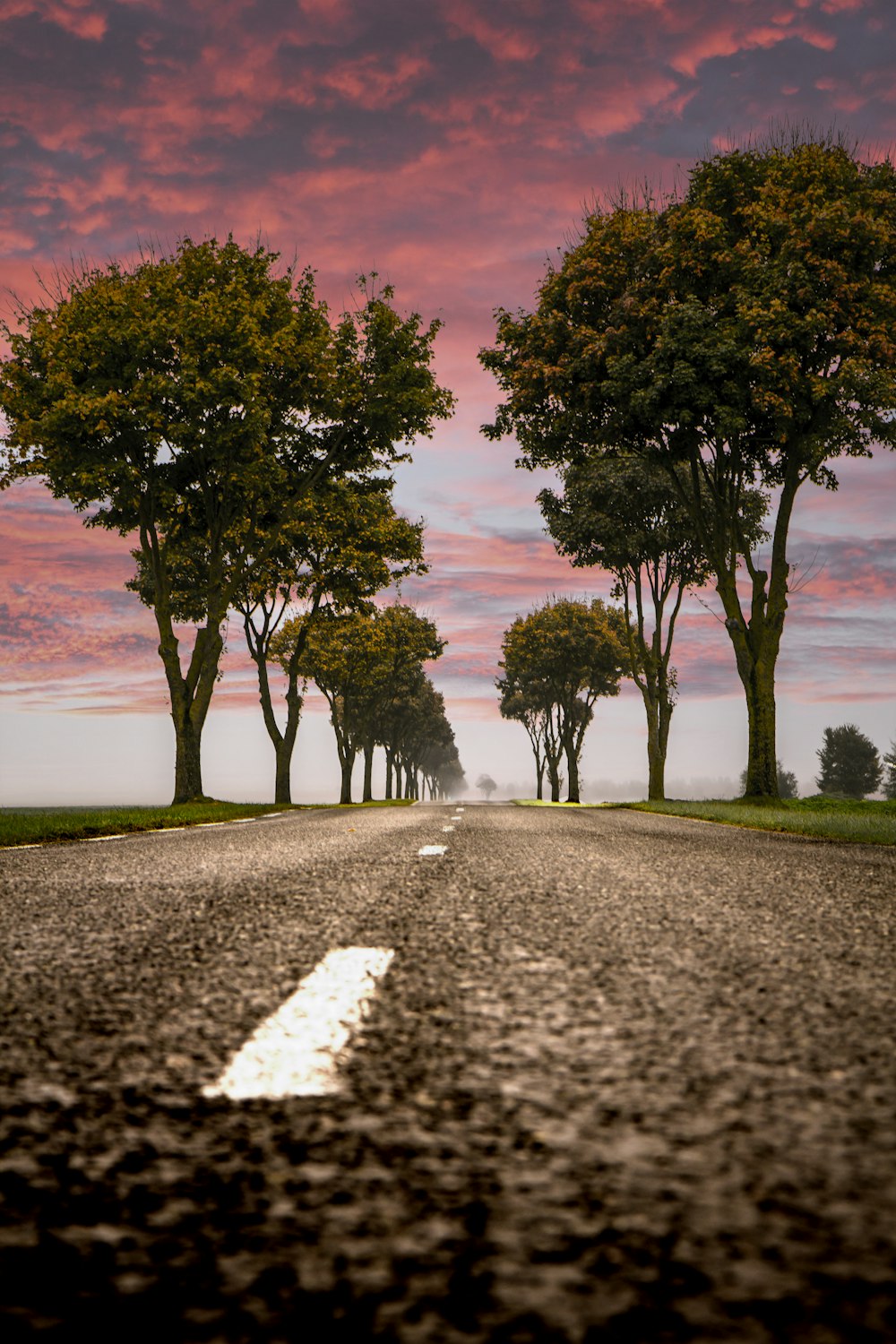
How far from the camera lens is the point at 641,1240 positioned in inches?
42.3

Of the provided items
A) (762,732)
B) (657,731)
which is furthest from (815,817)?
(657,731)

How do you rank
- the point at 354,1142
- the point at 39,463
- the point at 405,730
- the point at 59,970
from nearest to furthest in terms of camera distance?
the point at 354,1142, the point at 59,970, the point at 39,463, the point at 405,730

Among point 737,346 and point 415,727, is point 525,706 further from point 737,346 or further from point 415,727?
point 737,346

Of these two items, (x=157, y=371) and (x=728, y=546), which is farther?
(x=728, y=546)

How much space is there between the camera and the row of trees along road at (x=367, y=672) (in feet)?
115

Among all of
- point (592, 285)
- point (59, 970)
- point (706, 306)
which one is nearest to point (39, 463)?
point (592, 285)

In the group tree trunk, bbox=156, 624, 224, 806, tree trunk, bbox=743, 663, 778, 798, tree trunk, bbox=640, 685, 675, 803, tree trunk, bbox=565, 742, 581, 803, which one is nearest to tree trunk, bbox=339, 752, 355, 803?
tree trunk, bbox=565, 742, 581, 803

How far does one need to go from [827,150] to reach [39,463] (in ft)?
64.4

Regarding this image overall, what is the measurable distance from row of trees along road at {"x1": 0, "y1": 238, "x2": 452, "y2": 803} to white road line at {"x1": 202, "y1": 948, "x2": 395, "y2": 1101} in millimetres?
19627

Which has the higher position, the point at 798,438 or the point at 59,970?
the point at 798,438

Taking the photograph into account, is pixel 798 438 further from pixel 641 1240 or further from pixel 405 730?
pixel 405 730

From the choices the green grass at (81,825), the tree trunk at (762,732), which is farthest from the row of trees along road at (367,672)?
the green grass at (81,825)

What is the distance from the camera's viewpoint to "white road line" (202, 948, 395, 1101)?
1.67 metres

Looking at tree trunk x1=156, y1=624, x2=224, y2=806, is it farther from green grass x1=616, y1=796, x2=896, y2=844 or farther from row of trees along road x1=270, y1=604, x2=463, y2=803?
green grass x1=616, y1=796, x2=896, y2=844
